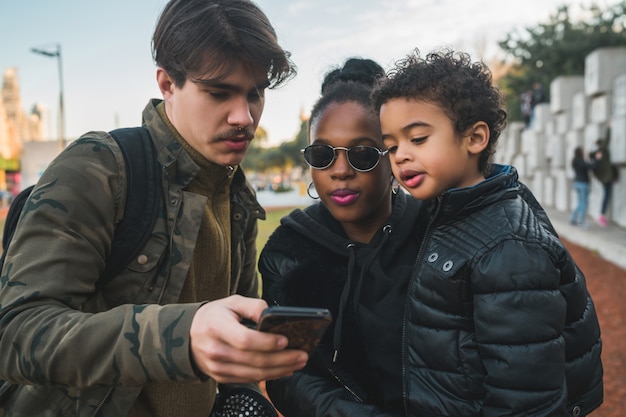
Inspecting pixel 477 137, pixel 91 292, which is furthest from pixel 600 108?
pixel 91 292

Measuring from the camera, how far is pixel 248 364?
3.79 ft

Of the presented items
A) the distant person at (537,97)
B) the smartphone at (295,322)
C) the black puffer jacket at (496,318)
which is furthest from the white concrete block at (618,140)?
the smartphone at (295,322)

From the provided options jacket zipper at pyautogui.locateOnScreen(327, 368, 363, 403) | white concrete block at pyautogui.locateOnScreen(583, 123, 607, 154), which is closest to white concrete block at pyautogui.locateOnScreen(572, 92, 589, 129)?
white concrete block at pyautogui.locateOnScreen(583, 123, 607, 154)

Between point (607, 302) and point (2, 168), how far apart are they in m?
60.5

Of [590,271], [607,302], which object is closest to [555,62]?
[590,271]

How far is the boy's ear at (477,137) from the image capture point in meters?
1.86

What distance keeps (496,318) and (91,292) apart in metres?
1.22

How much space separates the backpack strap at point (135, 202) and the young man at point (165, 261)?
0.10ft

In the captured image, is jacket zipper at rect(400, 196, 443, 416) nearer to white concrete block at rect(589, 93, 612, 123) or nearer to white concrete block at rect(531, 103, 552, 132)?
white concrete block at rect(589, 93, 612, 123)

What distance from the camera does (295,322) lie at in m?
1.11

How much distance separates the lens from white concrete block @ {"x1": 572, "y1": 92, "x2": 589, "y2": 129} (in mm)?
15062

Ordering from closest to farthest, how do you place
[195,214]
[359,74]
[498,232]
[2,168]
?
[498,232] → [195,214] → [359,74] → [2,168]

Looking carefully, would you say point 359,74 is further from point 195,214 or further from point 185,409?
point 185,409

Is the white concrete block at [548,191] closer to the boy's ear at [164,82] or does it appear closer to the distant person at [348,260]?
the distant person at [348,260]
